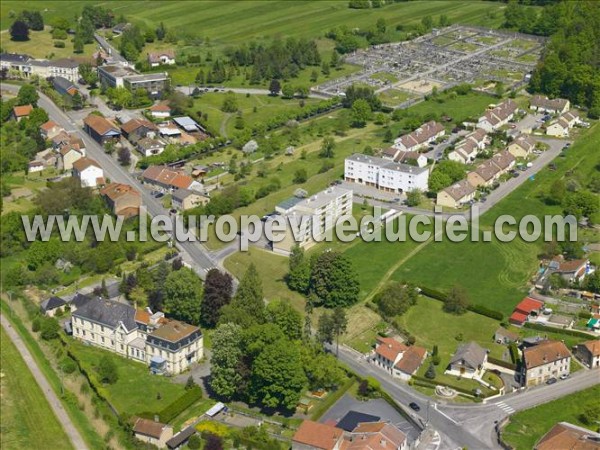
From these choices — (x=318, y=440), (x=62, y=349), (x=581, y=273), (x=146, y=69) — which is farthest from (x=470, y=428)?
(x=146, y=69)

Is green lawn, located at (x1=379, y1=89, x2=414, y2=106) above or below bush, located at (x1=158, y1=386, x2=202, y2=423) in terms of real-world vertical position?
above

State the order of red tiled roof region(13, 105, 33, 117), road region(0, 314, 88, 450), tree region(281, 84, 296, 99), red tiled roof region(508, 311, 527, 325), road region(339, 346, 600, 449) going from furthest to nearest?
1. tree region(281, 84, 296, 99)
2. red tiled roof region(13, 105, 33, 117)
3. red tiled roof region(508, 311, 527, 325)
4. road region(0, 314, 88, 450)
5. road region(339, 346, 600, 449)

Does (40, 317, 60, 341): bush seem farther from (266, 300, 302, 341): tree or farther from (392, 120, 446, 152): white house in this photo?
(392, 120, 446, 152): white house

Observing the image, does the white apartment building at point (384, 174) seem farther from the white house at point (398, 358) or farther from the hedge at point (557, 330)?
the white house at point (398, 358)

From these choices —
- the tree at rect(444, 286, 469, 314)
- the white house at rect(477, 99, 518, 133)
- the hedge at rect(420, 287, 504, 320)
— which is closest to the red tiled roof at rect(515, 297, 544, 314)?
the hedge at rect(420, 287, 504, 320)

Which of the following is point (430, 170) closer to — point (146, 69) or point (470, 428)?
point (470, 428)
